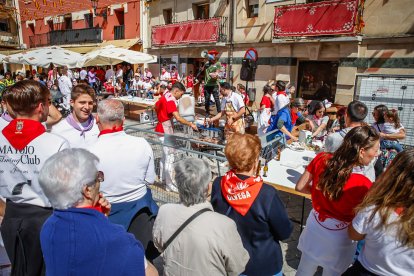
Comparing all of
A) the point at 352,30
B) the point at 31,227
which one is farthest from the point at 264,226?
the point at 352,30

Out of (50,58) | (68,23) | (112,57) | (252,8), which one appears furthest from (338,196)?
(68,23)

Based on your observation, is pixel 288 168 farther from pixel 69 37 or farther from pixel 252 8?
pixel 69 37

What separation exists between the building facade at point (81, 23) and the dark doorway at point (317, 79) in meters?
12.2

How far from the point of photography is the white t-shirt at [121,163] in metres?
2.26

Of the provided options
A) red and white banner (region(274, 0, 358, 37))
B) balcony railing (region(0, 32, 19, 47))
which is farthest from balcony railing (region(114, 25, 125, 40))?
balcony railing (region(0, 32, 19, 47))

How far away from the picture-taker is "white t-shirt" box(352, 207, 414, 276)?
1573 millimetres

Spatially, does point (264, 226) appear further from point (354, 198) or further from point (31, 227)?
point (31, 227)

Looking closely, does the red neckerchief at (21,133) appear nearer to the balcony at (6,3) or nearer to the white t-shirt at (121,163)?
the white t-shirt at (121,163)

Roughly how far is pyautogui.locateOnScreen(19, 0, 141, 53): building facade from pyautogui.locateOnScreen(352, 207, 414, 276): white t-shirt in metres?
20.5

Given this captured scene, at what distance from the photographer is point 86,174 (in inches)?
53.3

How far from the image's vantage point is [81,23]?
24.6m

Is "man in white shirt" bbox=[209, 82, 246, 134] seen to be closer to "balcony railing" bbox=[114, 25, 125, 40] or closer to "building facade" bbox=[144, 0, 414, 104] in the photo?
"building facade" bbox=[144, 0, 414, 104]

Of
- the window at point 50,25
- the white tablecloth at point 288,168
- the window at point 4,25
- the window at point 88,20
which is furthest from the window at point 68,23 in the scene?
the white tablecloth at point 288,168

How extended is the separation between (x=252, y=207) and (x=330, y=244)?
0.75 m
